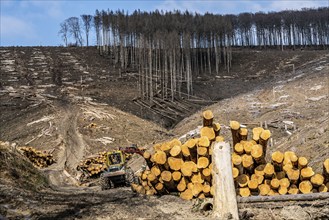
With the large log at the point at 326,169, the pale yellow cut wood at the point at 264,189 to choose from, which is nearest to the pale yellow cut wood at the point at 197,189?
the pale yellow cut wood at the point at 264,189

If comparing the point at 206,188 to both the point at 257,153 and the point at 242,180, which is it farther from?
the point at 257,153

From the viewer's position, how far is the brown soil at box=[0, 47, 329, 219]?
8.46 metres

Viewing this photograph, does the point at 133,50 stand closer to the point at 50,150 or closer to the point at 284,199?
the point at 50,150

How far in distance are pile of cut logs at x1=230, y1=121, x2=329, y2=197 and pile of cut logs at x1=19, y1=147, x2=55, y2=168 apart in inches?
639

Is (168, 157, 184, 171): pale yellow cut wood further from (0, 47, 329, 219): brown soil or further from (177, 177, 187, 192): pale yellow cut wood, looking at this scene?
(0, 47, 329, 219): brown soil

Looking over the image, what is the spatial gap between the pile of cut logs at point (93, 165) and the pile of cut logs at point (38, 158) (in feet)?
7.28

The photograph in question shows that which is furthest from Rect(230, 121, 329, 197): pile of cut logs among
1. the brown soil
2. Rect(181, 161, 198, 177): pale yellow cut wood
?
Rect(181, 161, 198, 177): pale yellow cut wood

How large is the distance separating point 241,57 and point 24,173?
50.8 meters

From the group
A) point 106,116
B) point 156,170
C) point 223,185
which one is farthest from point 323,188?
point 106,116

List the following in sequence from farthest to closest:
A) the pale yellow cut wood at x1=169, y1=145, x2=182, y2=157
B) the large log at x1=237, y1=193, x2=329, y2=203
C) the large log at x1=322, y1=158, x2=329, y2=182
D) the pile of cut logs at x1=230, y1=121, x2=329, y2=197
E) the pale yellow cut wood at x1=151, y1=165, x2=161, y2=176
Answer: the pale yellow cut wood at x1=151, y1=165, x2=161, y2=176
the pale yellow cut wood at x1=169, y1=145, x2=182, y2=157
the pile of cut logs at x1=230, y1=121, x2=329, y2=197
the large log at x1=322, y1=158, x2=329, y2=182
the large log at x1=237, y1=193, x2=329, y2=203

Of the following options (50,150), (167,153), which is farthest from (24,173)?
(50,150)

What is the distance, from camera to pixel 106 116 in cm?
3142

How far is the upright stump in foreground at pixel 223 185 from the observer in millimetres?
7102

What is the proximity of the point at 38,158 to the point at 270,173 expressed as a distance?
17.2m
